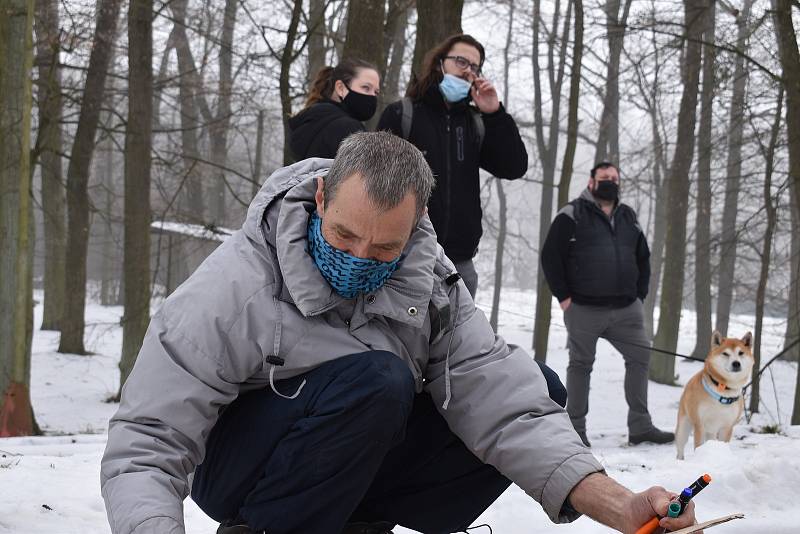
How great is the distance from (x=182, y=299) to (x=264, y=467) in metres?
0.54

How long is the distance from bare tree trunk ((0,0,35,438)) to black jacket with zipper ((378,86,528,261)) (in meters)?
3.39

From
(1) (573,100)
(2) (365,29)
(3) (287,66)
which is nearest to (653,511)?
(2) (365,29)

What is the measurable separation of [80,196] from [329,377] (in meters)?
12.1

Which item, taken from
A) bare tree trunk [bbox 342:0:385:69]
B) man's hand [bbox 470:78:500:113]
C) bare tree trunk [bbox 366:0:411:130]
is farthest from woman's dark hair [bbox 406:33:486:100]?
bare tree trunk [bbox 342:0:385:69]

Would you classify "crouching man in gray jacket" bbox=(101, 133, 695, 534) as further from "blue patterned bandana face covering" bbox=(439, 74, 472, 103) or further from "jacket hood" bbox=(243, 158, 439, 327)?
"blue patterned bandana face covering" bbox=(439, 74, 472, 103)

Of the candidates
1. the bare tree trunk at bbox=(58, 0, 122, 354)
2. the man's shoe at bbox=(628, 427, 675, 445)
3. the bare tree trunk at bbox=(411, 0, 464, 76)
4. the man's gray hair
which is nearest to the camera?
the man's gray hair

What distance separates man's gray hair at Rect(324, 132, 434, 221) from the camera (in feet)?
7.03

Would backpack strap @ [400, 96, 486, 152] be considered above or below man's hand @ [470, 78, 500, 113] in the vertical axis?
below

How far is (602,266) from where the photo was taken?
251 inches

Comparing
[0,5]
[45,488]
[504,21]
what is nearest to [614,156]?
[504,21]

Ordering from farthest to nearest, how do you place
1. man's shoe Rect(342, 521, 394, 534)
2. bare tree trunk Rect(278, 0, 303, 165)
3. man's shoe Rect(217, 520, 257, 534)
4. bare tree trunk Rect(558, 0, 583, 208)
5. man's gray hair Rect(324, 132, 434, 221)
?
bare tree trunk Rect(558, 0, 583, 208) → bare tree trunk Rect(278, 0, 303, 165) → man's shoe Rect(342, 521, 394, 534) → man's shoe Rect(217, 520, 257, 534) → man's gray hair Rect(324, 132, 434, 221)

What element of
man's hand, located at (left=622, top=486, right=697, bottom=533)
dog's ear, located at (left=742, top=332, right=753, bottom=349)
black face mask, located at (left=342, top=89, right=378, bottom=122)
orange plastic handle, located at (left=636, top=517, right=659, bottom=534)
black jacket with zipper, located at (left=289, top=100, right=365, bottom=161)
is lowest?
dog's ear, located at (left=742, top=332, right=753, bottom=349)

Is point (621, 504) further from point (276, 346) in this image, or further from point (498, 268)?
point (498, 268)

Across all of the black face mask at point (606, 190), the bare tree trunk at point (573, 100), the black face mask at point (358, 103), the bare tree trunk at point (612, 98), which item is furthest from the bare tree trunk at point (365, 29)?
the bare tree trunk at point (612, 98)
